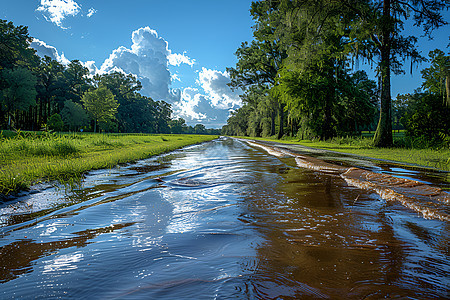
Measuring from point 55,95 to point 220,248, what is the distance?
81.7 m

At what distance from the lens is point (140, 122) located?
3984 inches

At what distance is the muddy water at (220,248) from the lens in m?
1.72

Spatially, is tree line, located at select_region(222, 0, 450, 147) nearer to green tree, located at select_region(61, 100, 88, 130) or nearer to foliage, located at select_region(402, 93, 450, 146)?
foliage, located at select_region(402, 93, 450, 146)

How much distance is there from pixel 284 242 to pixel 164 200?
2.56 metres

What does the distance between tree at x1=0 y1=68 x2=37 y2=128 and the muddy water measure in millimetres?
52334

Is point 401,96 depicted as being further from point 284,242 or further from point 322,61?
point 284,242

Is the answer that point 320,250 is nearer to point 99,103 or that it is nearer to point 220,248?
point 220,248

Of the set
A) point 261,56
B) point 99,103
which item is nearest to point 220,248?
point 261,56

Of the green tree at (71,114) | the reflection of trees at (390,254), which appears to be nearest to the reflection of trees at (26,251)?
the reflection of trees at (390,254)

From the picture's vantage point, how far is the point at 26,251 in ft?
7.74

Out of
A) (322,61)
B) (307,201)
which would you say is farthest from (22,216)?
(322,61)

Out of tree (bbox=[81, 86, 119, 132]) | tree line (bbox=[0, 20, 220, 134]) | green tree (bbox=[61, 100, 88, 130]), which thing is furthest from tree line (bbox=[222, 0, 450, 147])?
green tree (bbox=[61, 100, 88, 130])

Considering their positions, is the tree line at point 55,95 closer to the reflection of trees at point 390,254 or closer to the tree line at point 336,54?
the reflection of trees at point 390,254

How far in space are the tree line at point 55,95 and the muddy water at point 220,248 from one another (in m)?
10.5
